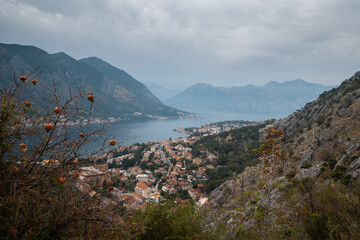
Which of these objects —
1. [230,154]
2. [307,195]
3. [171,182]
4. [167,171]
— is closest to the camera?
[307,195]

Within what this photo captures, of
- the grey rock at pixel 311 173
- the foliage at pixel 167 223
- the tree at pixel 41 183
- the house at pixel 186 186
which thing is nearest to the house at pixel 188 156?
the house at pixel 186 186

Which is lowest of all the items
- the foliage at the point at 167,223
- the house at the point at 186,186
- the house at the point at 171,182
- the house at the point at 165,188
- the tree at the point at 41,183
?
the house at the point at 171,182

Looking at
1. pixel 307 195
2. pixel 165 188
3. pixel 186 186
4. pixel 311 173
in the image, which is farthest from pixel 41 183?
pixel 186 186

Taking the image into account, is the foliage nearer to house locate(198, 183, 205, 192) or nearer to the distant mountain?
house locate(198, 183, 205, 192)

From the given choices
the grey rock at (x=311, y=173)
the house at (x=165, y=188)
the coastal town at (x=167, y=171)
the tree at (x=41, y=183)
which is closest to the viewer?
the tree at (x=41, y=183)

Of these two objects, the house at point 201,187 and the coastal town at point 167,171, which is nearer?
the coastal town at point 167,171

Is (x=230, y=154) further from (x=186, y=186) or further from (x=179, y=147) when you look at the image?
(x=179, y=147)

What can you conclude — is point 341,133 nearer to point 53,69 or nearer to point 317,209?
point 317,209

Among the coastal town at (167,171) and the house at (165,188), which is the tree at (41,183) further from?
the house at (165,188)

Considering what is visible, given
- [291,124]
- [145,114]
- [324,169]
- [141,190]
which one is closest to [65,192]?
[324,169]
